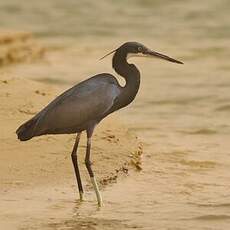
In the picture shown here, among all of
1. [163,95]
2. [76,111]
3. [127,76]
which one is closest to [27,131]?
[76,111]

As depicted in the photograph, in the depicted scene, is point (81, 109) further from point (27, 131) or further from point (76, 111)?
point (27, 131)

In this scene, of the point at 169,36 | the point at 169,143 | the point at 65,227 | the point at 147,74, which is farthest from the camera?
the point at 169,36

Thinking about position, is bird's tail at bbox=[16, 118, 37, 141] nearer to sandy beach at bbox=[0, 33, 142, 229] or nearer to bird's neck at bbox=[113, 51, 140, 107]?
sandy beach at bbox=[0, 33, 142, 229]

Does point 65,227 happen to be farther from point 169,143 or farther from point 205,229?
point 169,143

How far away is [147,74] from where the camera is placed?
16094mm

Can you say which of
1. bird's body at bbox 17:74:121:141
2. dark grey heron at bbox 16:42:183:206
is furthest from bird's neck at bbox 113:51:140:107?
bird's body at bbox 17:74:121:141

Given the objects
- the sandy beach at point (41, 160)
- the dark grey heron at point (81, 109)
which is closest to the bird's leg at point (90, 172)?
the dark grey heron at point (81, 109)

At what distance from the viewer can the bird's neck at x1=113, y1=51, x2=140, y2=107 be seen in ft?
28.3

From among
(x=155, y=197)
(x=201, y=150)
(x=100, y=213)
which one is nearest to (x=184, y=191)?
(x=155, y=197)

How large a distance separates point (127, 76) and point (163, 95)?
580 cm

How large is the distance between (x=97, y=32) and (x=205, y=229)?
506 inches

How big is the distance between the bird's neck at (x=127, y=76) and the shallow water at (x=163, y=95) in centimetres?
78

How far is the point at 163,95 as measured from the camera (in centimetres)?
1447

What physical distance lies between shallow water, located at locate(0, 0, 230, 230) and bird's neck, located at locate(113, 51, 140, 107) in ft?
2.56
